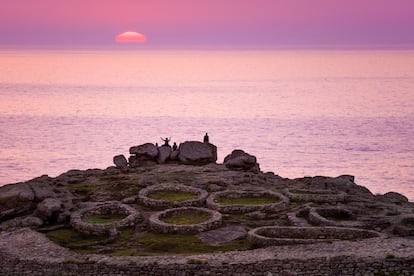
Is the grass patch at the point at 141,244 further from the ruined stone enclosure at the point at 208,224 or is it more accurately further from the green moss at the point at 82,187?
the green moss at the point at 82,187

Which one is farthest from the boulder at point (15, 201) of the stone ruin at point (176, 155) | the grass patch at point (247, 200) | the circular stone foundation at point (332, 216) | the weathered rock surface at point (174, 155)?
the circular stone foundation at point (332, 216)

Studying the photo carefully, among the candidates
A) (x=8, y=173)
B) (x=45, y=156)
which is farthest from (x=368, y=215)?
(x=45, y=156)

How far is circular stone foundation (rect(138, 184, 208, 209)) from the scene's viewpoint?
73.2 meters

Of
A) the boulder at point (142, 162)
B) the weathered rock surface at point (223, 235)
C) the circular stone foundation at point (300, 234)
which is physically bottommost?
the weathered rock surface at point (223, 235)

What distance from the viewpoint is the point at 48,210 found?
230ft

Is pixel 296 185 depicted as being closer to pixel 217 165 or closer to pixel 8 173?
pixel 217 165

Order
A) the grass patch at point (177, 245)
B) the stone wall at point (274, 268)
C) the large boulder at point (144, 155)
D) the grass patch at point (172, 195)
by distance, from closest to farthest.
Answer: the stone wall at point (274, 268) → the grass patch at point (177, 245) → the grass patch at point (172, 195) → the large boulder at point (144, 155)

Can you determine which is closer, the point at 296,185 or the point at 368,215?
the point at 368,215

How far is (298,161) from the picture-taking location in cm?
17988

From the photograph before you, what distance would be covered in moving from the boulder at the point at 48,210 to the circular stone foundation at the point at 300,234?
69.4 feet

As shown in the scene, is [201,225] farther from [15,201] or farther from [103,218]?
[15,201]

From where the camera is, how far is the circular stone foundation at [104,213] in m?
66.8

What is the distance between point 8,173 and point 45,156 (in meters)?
30.7

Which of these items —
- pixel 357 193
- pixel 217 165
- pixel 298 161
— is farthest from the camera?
pixel 298 161
